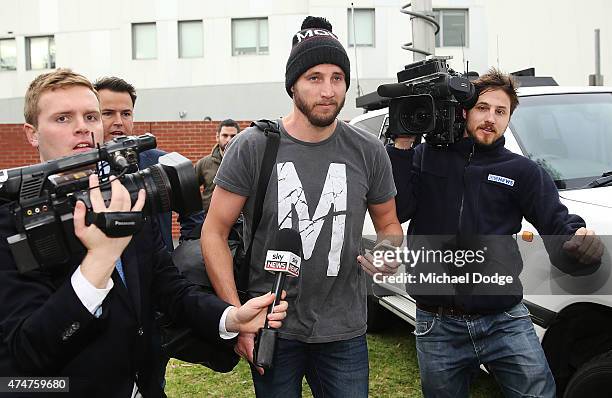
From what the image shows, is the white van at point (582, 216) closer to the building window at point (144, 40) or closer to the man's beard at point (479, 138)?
the man's beard at point (479, 138)

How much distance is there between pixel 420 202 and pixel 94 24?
73.0 feet

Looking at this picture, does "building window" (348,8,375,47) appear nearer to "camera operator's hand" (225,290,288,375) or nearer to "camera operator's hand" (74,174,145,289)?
"camera operator's hand" (225,290,288,375)

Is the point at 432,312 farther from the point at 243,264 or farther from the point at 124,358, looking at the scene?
the point at 124,358

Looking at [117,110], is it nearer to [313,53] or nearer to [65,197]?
[313,53]

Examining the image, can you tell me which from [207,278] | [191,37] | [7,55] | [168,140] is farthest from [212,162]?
[7,55]

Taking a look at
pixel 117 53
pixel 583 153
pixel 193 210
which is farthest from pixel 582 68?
pixel 193 210

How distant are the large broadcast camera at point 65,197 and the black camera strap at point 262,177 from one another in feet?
2.41

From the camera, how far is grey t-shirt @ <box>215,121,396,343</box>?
2.54 m

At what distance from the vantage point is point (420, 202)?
2.96 m

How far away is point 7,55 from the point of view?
24.4 meters

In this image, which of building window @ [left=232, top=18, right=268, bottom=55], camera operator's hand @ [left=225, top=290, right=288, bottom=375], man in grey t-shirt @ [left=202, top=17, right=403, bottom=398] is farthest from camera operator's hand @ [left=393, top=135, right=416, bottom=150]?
building window @ [left=232, top=18, right=268, bottom=55]

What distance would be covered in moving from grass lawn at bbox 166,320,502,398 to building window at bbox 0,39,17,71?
73.9ft

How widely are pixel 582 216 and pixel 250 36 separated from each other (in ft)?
66.8

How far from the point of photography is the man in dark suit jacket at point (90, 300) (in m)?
1.65
